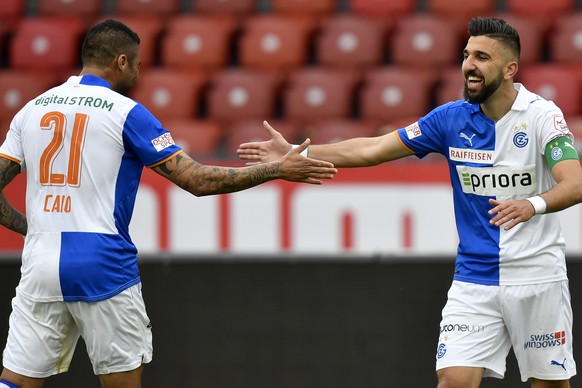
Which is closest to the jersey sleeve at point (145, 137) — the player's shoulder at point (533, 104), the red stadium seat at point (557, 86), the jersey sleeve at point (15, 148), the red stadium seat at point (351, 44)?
the jersey sleeve at point (15, 148)

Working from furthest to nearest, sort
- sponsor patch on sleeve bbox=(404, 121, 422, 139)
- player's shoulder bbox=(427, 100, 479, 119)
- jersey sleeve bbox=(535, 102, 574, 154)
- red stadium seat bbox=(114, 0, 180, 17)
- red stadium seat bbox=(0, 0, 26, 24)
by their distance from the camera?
1. red stadium seat bbox=(0, 0, 26, 24)
2. red stadium seat bbox=(114, 0, 180, 17)
3. sponsor patch on sleeve bbox=(404, 121, 422, 139)
4. player's shoulder bbox=(427, 100, 479, 119)
5. jersey sleeve bbox=(535, 102, 574, 154)

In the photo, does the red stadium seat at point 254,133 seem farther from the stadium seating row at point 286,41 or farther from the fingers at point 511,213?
the fingers at point 511,213

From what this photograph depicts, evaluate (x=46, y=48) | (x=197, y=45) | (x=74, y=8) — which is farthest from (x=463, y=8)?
(x=46, y=48)

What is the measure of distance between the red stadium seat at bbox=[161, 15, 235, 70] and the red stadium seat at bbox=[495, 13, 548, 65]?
291cm

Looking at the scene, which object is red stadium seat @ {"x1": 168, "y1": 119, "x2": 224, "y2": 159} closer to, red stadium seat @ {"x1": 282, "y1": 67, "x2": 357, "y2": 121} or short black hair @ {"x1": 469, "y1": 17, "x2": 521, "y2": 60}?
red stadium seat @ {"x1": 282, "y1": 67, "x2": 357, "y2": 121}

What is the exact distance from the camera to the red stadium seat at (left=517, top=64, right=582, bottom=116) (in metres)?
9.95

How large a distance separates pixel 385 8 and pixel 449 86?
154 centimetres

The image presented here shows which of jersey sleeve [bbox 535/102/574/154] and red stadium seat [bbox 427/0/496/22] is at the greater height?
red stadium seat [bbox 427/0/496/22]

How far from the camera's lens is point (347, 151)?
17.3 ft

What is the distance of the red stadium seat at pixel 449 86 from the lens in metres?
9.79

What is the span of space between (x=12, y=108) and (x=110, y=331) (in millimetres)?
6603

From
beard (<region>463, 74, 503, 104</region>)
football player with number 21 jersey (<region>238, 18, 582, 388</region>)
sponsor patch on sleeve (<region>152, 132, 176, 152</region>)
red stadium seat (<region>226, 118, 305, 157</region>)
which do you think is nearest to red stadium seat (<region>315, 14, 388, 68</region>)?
red stadium seat (<region>226, 118, 305, 157</region>)

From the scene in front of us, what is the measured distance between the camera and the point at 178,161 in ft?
15.0

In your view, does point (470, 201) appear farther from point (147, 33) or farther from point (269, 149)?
point (147, 33)
